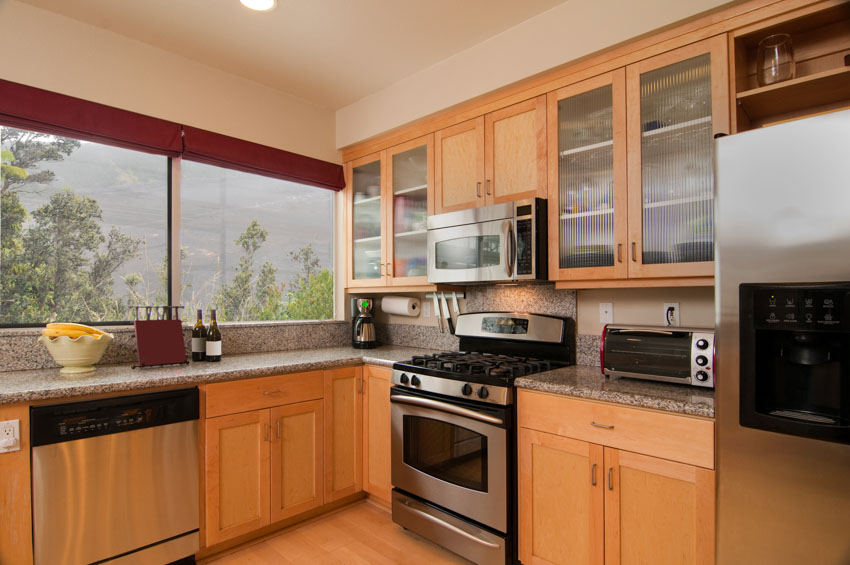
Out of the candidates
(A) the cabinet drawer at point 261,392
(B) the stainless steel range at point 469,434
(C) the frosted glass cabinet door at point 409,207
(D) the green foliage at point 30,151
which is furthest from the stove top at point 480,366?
(D) the green foliage at point 30,151

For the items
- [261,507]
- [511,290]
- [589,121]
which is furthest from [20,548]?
[589,121]

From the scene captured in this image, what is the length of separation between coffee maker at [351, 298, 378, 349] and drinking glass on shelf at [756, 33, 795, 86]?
2.44 metres

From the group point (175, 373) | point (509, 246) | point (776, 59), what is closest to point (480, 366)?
point (509, 246)

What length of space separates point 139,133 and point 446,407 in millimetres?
2159

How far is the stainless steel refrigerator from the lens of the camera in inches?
45.9

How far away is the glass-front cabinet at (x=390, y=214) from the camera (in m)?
2.93

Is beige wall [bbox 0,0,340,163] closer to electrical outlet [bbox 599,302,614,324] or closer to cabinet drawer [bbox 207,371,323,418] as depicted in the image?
cabinet drawer [bbox 207,371,323,418]

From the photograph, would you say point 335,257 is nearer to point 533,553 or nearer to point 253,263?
point 253,263

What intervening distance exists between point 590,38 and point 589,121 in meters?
0.36

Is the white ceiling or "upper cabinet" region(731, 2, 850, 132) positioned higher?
the white ceiling

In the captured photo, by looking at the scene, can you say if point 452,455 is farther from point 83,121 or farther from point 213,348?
point 83,121

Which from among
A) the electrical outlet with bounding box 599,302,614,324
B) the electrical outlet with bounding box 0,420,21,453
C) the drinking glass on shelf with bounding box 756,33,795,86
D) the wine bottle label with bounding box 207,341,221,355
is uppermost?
the drinking glass on shelf with bounding box 756,33,795,86

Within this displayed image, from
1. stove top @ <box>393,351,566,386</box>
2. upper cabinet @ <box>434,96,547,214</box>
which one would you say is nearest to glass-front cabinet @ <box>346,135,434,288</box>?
upper cabinet @ <box>434,96,547,214</box>

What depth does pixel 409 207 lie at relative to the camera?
3.01 metres
